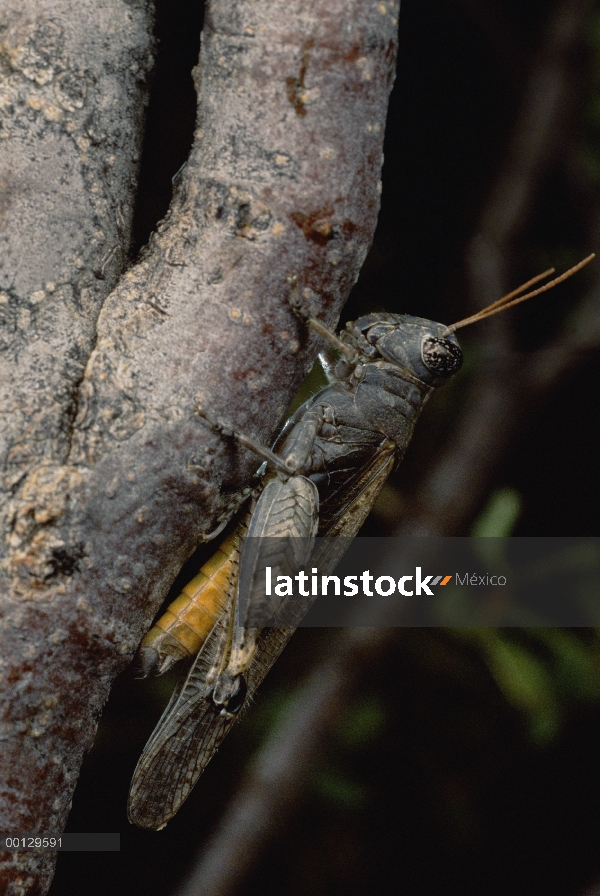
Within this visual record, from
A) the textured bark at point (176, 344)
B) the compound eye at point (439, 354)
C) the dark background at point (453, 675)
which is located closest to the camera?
the textured bark at point (176, 344)

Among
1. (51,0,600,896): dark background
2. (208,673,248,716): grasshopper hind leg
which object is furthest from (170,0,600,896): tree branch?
(208,673,248,716): grasshopper hind leg

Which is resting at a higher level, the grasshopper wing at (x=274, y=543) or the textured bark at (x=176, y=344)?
the textured bark at (x=176, y=344)

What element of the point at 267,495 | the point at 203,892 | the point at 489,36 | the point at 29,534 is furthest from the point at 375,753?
the point at 489,36

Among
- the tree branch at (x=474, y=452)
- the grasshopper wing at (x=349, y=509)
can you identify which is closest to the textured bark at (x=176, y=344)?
the tree branch at (x=474, y=452)

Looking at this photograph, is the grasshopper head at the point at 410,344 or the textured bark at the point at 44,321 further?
the grasshopper head at the point at 410,344

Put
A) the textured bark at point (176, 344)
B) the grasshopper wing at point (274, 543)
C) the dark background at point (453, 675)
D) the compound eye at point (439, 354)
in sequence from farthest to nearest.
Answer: the dark background at point (453, 675), the compound eye at point (439, 354), the grasshopper wing at point (274, 543), the textured bark at point (176, 344)

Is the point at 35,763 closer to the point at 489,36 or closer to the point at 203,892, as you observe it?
the point at 203,892

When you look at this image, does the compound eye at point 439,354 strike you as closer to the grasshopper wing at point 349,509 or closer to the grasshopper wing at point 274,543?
the grasshopper wing at point 349,509
